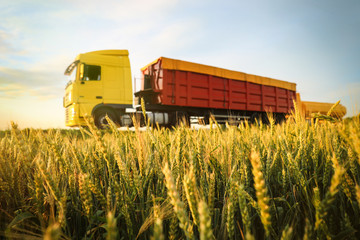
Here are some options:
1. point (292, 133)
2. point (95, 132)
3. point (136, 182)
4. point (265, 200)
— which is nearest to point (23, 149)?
point (95, 132)

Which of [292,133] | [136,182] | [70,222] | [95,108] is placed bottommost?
[70,222]

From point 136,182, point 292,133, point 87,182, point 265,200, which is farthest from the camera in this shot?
point 292,133

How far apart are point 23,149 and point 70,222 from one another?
0.53 m

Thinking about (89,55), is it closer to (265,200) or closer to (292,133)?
(292,133)

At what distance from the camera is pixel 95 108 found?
8383 millimetres

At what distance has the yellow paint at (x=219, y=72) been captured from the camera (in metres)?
9.83

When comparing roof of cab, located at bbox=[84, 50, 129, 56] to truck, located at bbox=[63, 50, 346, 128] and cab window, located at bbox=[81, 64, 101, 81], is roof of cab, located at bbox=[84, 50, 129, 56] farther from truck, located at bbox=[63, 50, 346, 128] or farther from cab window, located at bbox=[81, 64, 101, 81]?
cab window, located at bbox=[81, 64, 101, 81]

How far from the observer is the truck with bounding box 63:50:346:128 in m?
8.38

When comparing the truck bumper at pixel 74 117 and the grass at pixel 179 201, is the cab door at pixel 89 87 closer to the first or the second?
the truck bumper at pixel 74 117

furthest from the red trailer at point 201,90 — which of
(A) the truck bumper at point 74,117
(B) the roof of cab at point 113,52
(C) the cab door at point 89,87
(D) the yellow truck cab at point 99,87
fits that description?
(A) the truck bumper at point 74,117

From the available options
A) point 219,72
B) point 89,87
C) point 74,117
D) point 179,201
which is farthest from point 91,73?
point 179,201

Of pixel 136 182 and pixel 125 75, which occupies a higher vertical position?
pixel 125 75

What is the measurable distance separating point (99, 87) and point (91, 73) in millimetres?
644

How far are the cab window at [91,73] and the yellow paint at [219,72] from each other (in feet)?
9.19
